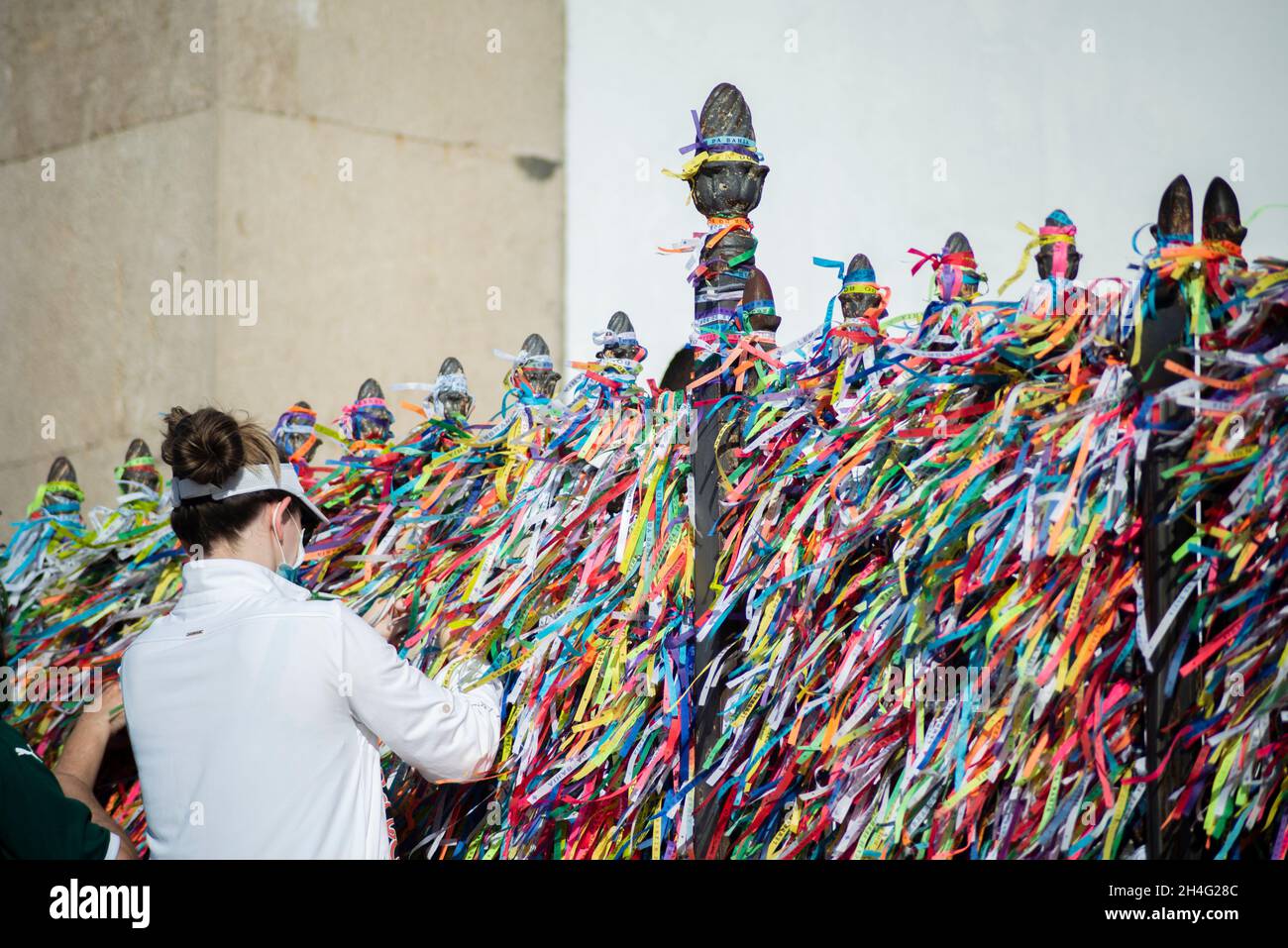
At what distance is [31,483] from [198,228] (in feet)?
6.89

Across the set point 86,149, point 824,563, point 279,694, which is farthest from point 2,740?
point 86,149

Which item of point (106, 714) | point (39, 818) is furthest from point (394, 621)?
point (39, 818)

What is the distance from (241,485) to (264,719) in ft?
1.44

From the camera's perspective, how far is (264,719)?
217 centimetres

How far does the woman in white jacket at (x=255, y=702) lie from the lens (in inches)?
85.6

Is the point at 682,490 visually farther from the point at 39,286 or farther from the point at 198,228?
the point at 39,286

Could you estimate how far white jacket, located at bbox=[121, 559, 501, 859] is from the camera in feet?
7.13

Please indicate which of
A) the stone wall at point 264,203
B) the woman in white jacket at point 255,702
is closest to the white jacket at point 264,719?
the woman in white jacket at point 255,702

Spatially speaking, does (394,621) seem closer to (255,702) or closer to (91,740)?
(91,740)

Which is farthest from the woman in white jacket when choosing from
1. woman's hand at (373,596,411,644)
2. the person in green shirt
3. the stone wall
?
the stone wall

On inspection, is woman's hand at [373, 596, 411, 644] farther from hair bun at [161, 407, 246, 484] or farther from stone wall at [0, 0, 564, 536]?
stone wall at [0, 0, 564, 536]

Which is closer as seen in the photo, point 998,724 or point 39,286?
point 998,724
